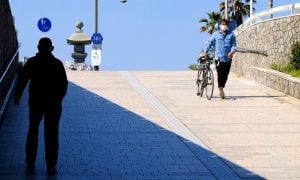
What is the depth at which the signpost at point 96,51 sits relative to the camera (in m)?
43.8

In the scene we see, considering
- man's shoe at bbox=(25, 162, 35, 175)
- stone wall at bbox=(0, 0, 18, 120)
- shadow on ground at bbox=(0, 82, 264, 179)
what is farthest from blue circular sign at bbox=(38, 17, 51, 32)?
man's shoe at bbox=(25, 162, 35, 175)

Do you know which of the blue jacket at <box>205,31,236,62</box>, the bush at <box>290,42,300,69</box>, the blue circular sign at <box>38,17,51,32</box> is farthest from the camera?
the blue circular sign at <box>38,17,51,32</box>

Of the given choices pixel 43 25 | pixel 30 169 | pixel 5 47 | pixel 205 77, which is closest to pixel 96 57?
pixel 43 25

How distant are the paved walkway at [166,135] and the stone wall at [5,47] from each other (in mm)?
468

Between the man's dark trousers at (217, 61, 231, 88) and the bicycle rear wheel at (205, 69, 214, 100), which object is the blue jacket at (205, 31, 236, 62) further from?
the bicycle rear wheel at (205, 69, 214, 100)

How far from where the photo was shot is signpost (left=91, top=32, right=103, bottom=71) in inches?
1726

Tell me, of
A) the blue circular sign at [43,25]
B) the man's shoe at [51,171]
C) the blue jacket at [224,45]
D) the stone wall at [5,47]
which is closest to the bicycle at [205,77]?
the blue jacket at [224,45]

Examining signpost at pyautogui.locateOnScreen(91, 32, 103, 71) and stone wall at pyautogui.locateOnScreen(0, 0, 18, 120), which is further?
signpost at pyautogui.locateOnScreen(91, 32, 103, 71)

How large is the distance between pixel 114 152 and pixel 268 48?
11.4 meters

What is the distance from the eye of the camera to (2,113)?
13477mm

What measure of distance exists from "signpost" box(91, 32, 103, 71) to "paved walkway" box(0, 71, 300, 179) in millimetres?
23365

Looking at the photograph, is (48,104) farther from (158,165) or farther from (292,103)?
(292,103)

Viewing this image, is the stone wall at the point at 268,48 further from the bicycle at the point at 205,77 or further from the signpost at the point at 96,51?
the signpost at the point at 96,51

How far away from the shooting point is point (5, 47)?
622 inches
